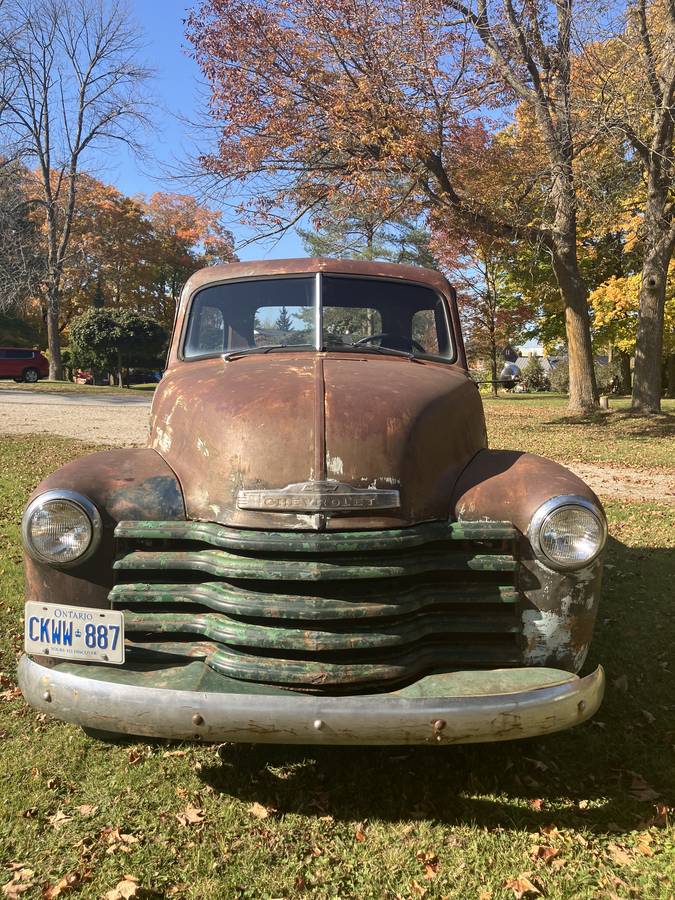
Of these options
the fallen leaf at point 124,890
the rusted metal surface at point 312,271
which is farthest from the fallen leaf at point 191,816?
the rusted metal surface at point 312,271

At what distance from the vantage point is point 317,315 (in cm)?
421

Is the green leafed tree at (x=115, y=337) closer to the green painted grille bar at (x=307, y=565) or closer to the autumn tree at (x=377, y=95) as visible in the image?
the autumn tree at (x=377, y=95)

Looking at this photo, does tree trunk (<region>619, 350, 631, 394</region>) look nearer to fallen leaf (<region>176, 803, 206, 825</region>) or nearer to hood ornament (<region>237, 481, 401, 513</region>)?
hood ornament (<region>237, 481, 401, 513</region>)

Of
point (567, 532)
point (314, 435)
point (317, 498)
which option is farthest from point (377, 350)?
point (567, 532)

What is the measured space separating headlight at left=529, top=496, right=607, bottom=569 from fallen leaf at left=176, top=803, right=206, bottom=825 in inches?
70.7

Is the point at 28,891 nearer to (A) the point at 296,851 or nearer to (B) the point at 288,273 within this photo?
(A) the point at 296,851

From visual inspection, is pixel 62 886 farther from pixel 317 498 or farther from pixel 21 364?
pixel 21 364

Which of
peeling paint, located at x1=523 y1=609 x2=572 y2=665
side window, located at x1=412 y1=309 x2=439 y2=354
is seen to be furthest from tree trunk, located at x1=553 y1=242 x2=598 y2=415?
peeling paint, located at x1=523 y1=609 x2=572 y2=665

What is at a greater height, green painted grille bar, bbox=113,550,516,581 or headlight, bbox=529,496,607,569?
headlight, bbox=529,496,607,569

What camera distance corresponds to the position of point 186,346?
4.47 meters

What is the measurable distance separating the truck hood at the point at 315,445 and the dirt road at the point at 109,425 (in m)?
6.51

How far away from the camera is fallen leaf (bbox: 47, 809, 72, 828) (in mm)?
2920

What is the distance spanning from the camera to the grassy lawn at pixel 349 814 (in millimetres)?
2631

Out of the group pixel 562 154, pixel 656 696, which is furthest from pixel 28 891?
pixel 562 154
